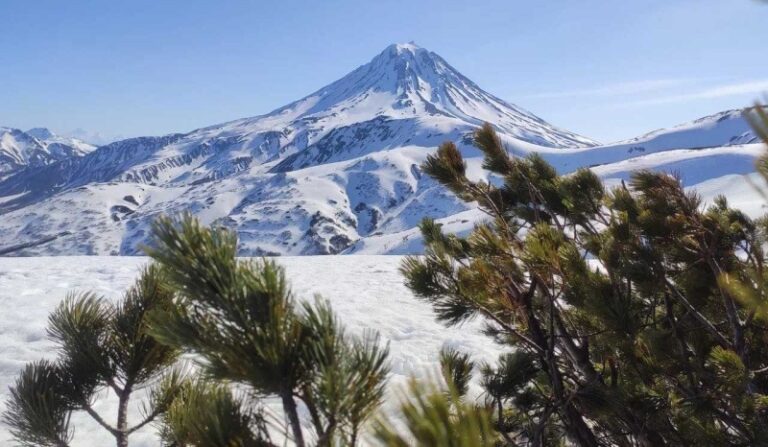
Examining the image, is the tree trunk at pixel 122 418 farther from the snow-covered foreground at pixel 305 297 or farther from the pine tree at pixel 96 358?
the snow-covered foreground at pixel 305 297

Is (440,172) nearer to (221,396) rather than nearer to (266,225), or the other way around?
(221,396)

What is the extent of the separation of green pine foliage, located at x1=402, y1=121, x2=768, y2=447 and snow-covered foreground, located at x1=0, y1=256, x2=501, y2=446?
1.13 meters

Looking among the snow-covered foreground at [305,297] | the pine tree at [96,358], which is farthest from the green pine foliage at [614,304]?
the pine tree at [96,358]

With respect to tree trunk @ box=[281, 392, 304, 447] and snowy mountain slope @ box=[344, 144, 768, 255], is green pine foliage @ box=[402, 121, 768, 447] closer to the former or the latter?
tree trunk @ box=[281, 392, 304, 447]

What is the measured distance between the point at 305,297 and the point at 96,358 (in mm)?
3137

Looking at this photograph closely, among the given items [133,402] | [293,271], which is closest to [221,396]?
[133,402]

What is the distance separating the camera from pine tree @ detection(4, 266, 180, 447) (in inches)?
77.8

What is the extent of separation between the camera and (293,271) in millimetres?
13328

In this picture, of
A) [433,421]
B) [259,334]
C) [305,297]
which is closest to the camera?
[433,421]

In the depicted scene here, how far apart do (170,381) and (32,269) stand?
11735mm

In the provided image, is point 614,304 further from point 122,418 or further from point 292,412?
point 122,418

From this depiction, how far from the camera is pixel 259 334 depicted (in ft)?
3.63

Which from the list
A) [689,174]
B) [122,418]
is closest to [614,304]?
[122,418]

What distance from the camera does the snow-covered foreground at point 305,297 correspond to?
551cm
